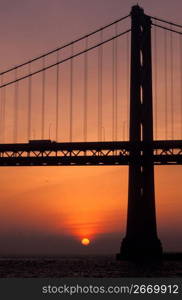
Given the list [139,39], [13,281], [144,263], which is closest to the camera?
[13,281]

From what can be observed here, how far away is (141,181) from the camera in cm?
8656

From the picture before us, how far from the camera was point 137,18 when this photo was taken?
92.6 m

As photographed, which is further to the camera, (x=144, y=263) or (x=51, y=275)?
(x=144, y=263)

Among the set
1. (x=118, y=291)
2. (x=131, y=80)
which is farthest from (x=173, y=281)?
(x=131, y=80)

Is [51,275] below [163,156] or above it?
below

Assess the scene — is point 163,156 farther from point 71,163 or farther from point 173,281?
point 173,281

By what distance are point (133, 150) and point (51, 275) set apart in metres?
14.3

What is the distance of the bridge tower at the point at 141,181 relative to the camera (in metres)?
85.8

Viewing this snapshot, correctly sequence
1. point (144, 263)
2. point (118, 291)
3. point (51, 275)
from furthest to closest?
point (144, 263) → point (51, 275) → point (118, 291)

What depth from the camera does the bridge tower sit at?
8581 centimetres

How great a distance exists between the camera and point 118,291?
203ft

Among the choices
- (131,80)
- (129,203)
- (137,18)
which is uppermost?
(137,18)

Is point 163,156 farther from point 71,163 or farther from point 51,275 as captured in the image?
point 51,275

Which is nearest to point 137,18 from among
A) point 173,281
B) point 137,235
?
point 137,235
